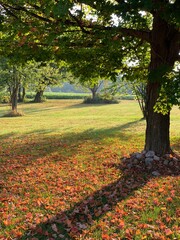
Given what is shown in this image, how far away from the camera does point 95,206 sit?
19.3ft

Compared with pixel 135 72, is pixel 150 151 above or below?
below

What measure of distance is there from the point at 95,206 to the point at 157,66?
4.74 m

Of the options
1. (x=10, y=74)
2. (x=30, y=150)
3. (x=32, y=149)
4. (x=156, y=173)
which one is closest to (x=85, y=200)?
(x=156, y=173)

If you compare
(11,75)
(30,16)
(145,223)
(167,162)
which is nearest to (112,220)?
(145,223)

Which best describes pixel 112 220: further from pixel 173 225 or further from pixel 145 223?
pixel 173 225

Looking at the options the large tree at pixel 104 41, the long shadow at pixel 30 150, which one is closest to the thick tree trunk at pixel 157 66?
the large tree at pixel 104 41

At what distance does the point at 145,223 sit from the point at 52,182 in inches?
121

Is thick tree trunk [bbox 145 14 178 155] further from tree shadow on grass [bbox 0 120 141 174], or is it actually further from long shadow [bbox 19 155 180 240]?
tree shadow on grass [bbox 0 120 141 174]

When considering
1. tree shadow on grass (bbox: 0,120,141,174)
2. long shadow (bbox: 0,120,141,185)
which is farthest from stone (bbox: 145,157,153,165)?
tree shadow on grass (bbox: 0,120,141,174)

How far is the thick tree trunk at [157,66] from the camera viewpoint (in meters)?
8.33

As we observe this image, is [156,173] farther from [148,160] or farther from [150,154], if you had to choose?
[150,154]

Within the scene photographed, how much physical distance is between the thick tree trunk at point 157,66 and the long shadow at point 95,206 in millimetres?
788

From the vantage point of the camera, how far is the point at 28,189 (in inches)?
273

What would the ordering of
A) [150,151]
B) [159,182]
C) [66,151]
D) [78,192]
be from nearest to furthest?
[78,192] < [159,182] < [150,151] < [66,151]
